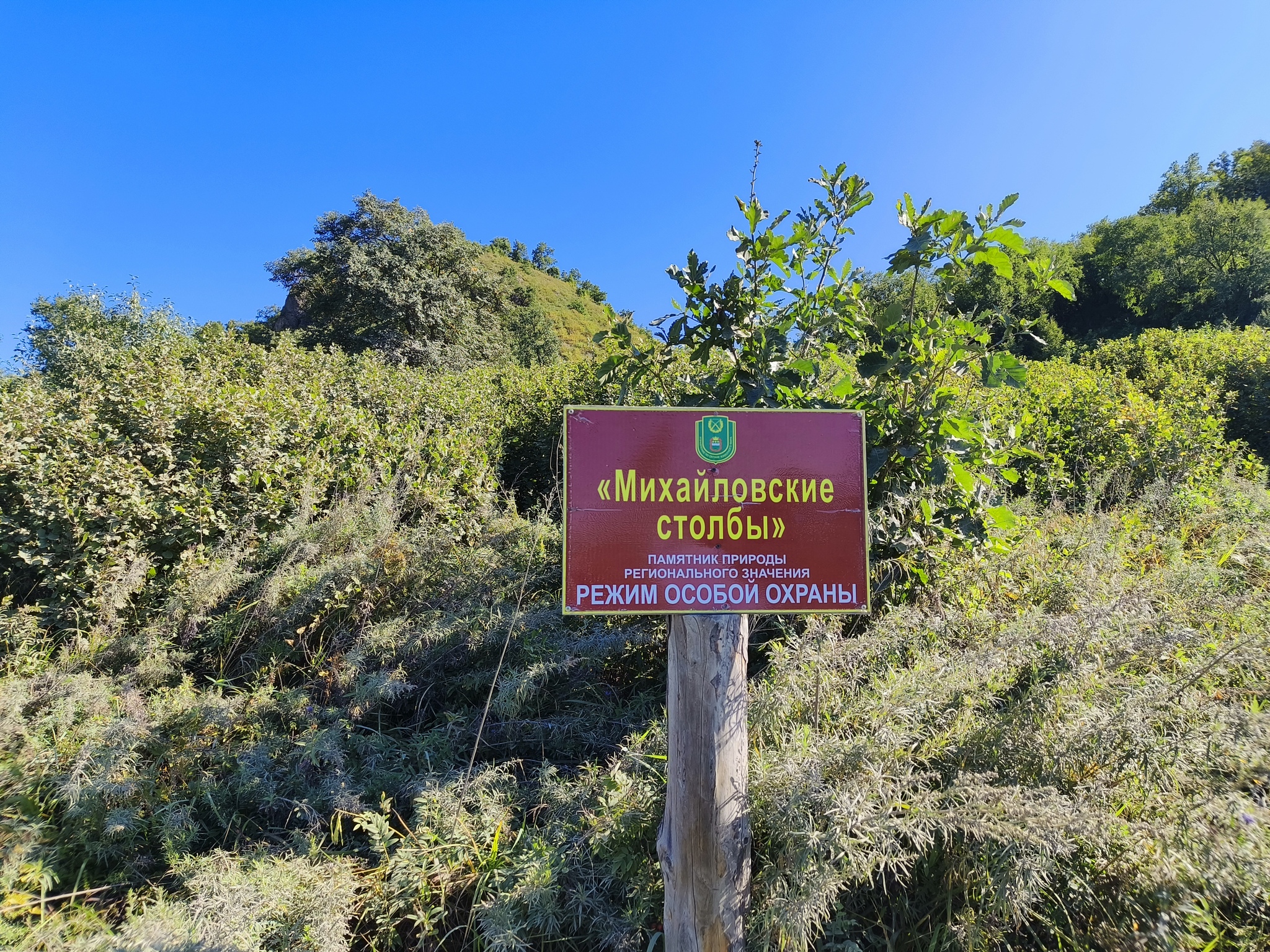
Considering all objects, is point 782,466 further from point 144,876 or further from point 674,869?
point 144,876

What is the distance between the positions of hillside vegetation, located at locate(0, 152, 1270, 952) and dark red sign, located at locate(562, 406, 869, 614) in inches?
27.8

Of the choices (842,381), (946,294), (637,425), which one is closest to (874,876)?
(637,425)

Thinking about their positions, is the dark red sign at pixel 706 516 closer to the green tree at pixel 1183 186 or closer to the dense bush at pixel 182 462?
the dense bush at pixel 182 462

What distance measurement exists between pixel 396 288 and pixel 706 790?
26873 mm

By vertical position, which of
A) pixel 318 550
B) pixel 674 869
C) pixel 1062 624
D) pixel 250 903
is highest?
pixel 318 550

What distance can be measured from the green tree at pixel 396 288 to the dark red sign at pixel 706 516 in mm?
22865

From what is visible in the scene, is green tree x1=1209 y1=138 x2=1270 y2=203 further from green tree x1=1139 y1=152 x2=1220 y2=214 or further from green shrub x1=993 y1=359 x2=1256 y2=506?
green shrub x1=993 y1=359 x2=1256 y2=506

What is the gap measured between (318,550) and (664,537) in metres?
3.41

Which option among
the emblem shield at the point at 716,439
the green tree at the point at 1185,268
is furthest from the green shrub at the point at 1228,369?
the green tree at the point at 1185,268

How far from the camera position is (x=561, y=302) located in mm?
54719

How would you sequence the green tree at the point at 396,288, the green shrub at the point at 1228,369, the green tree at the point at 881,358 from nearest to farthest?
the green tree at the point at 881,358
the green shrub at the point at 1228,369
the green tree at the point at 396,288

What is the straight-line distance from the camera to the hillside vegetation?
1.86m

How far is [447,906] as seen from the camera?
7.13 feet

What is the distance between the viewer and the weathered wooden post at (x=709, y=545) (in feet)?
5.72
